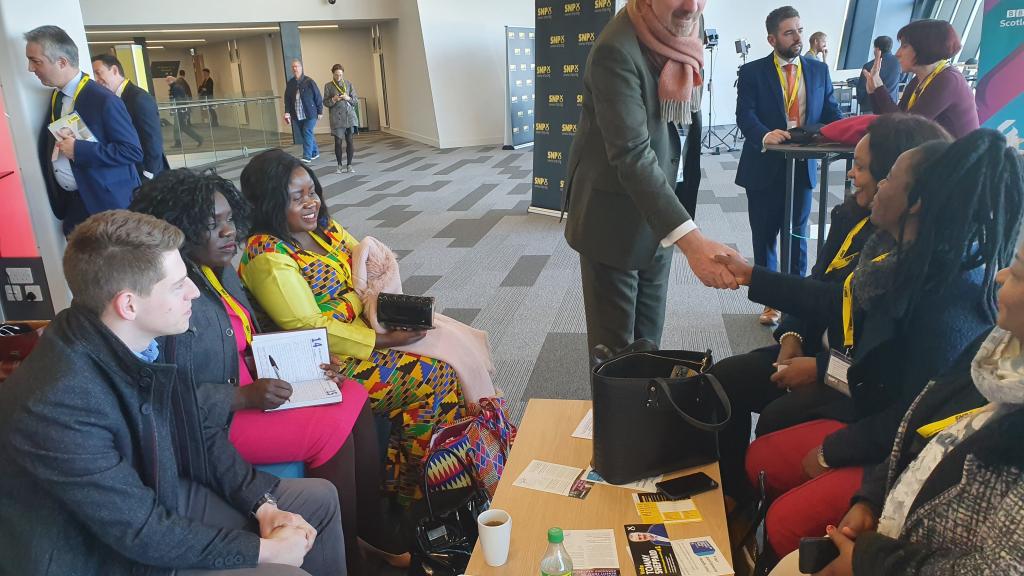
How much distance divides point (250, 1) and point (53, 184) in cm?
1024

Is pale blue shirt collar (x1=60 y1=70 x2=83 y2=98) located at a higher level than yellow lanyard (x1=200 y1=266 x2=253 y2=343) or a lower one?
higher

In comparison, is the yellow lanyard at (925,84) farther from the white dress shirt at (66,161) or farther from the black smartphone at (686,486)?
the white dress shirt at (66,161)

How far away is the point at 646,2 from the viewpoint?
205 cm

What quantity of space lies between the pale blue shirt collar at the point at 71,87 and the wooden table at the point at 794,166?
3.29 m

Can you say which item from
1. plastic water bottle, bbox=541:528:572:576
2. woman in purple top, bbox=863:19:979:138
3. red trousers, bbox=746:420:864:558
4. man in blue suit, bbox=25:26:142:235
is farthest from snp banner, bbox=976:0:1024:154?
man in blue suit, bbox=25:26:142:235

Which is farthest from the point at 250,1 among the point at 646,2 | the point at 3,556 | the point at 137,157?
the point at 3,556

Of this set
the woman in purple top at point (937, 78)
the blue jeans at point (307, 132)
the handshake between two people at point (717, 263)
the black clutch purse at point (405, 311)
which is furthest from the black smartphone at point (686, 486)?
the blue jeans at point (307, 132)

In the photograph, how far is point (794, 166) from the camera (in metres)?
3.58

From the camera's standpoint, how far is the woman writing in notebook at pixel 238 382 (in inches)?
74.0

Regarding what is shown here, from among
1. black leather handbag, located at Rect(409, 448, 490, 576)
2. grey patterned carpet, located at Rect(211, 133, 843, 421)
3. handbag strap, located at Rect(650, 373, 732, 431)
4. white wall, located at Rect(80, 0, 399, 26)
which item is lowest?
grey patterned carpet, located at Rect(211, 133, 843, 421)

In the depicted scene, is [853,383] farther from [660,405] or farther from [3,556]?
[3,556]

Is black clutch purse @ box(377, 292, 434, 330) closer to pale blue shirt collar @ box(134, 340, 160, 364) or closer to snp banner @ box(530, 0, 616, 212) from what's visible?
pale blue shirt collar @ box(134, 340, 160, 364)

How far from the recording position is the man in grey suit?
2.05 m

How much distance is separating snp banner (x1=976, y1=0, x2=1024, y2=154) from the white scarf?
10.2 feet
